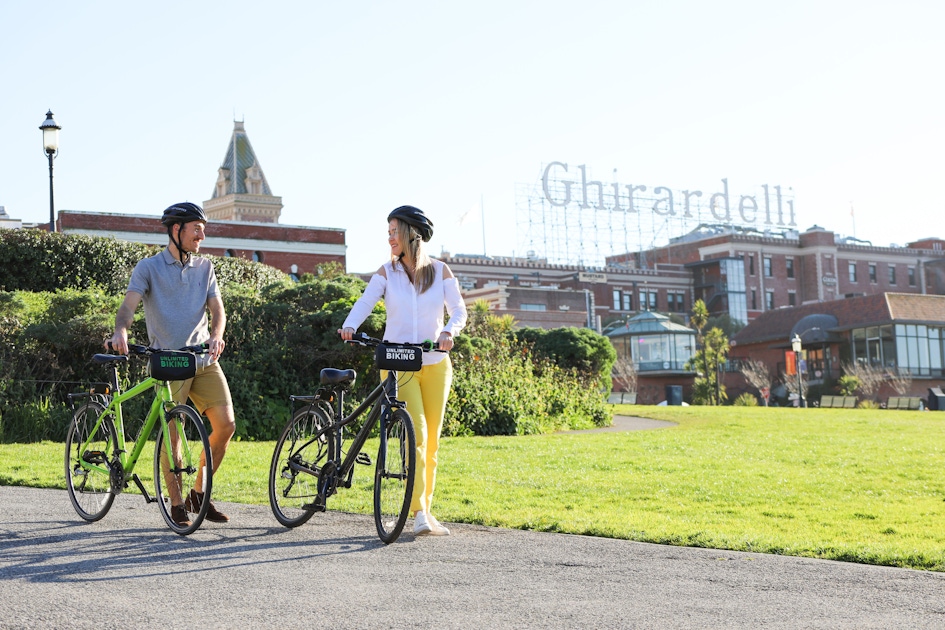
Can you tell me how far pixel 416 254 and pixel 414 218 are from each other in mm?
219

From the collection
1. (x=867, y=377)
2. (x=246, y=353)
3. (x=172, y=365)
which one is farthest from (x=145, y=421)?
(x=867, y=377)

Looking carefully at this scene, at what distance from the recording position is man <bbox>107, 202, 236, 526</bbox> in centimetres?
682

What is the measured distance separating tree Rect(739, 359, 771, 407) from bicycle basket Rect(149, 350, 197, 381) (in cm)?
5319

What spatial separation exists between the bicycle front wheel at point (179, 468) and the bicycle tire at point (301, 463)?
1.56 feet

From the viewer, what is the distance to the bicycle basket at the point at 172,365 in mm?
6582

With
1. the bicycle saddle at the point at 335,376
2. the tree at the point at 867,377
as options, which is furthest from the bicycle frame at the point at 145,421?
the tree at the point at 867,377

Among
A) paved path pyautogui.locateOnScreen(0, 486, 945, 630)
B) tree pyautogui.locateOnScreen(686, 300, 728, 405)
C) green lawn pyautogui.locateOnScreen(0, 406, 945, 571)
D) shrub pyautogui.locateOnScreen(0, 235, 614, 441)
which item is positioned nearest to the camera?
paved path pyautogui.locateOnScreen(0, 486, 945, 630)

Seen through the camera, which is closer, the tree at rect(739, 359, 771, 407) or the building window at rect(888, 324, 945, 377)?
the tree at rect(739, 359, 771, 407)

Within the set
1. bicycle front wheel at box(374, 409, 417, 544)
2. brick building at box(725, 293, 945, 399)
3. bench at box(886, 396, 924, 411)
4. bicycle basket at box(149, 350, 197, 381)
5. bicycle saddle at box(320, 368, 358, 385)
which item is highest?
brick building at box(725, 293, 945, 399)

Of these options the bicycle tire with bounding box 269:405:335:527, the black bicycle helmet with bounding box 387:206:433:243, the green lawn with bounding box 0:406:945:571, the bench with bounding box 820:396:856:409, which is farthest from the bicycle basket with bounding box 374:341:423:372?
the bench with bounding box 820:396:856:409

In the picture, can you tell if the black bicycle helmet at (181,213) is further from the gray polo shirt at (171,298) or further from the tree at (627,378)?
the tree at (627,378)

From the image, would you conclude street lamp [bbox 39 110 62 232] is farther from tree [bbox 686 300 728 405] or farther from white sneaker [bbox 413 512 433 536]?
tree [bbox 686 300 728 405]

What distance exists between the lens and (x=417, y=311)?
271 inches

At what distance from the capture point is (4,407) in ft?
46.5
